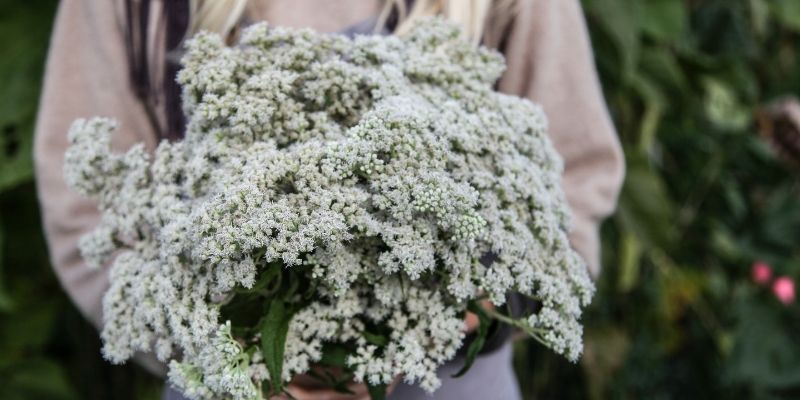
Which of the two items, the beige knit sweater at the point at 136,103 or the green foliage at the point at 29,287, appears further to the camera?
the green foliage at the point at 29,287

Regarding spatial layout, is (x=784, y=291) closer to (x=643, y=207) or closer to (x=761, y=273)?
(x=761, y=273)

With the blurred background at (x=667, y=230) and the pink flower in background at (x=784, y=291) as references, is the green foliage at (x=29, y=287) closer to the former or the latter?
the blurred background at (x=667, y=230)

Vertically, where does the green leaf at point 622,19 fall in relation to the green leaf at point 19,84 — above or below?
above

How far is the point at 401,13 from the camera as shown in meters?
0.92

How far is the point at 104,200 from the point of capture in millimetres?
745

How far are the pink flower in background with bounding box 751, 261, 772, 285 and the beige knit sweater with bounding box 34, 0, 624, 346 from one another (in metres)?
1.21

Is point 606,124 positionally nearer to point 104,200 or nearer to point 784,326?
point 104,200

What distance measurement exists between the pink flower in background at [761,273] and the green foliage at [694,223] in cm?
2

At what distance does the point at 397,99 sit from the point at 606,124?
0.48 metres

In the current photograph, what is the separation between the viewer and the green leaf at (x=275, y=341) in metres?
0.64

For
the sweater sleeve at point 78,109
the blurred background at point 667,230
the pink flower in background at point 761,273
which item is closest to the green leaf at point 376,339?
the sweater sleeve at point 78,109

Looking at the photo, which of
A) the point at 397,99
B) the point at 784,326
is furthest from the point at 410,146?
the point at 784,326

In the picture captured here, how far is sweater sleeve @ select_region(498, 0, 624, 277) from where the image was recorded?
3.32 feet

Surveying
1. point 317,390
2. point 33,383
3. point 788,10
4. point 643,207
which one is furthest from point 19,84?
point 788,10
